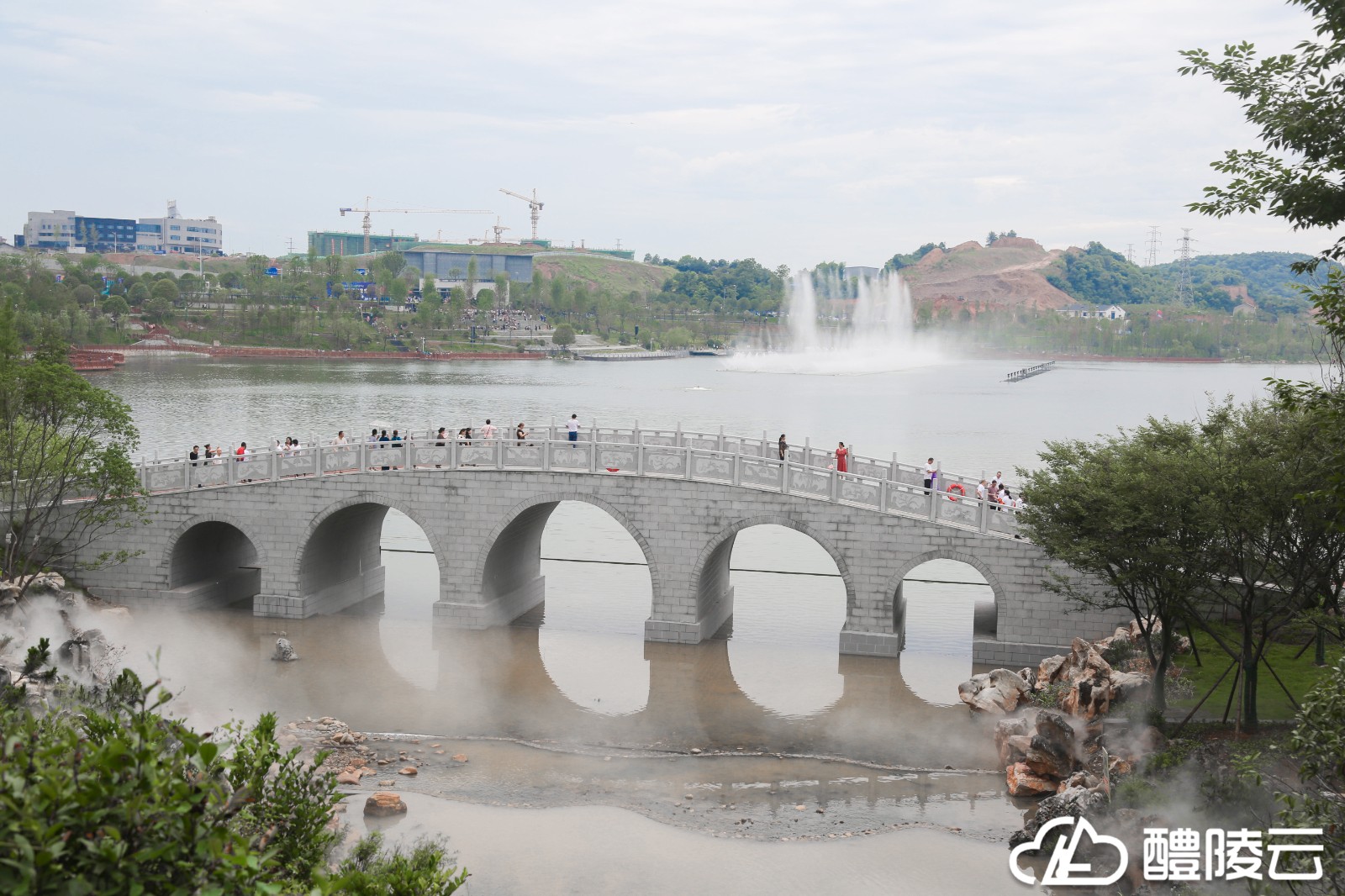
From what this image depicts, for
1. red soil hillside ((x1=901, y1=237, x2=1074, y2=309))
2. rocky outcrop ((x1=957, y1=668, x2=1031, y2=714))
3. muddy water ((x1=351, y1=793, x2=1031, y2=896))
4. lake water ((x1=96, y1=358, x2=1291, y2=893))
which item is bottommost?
muddy water ((x1=351, y1=793, x2=1031, y2=896))

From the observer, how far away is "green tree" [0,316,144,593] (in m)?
27.2

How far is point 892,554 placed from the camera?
2661cm

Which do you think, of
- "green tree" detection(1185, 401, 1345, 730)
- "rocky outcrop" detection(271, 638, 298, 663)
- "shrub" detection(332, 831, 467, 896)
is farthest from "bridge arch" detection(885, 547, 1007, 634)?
"shrub" detection(332, 831, 467, 896)

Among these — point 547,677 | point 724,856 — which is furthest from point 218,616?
point 724,856

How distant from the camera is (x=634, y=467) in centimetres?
2817

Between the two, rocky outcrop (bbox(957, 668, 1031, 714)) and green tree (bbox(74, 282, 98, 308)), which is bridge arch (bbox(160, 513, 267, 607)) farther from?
green tree (bbox(74, 282, 98, 308))

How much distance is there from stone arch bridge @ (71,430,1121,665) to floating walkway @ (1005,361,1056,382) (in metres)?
92.5

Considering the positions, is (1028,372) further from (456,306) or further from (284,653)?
(284,653)

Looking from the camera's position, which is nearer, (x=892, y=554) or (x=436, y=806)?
(x=436, y=806)

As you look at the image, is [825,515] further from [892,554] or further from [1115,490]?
[1115,490]

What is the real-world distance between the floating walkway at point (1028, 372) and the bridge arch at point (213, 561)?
315ft

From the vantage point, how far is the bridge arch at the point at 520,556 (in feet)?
92.3

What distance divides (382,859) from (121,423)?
17681mm

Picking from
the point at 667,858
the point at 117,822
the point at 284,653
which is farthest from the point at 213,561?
the point at 117,822
